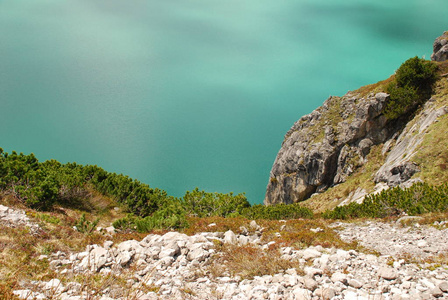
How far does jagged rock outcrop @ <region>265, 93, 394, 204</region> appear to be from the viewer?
122ft

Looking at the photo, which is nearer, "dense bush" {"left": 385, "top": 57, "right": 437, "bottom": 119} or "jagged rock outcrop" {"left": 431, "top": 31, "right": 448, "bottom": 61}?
"dense bush" {"left": 385, "top": 57, "right": 437, "bottom": 119}

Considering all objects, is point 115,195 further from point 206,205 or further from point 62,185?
point 206,205

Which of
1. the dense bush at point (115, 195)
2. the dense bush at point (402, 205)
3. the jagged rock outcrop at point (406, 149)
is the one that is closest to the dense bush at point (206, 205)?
the dense bush at point (115, 195)

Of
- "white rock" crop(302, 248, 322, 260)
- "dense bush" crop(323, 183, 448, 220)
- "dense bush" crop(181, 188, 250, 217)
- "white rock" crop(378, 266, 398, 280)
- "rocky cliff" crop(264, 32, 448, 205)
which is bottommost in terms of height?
"white rock" crop(378, 266, 398, 280)

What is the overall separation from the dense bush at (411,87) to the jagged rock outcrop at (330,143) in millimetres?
1313

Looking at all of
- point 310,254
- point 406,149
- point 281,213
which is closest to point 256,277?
point 310,254

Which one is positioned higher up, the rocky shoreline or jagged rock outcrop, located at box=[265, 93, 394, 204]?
jagged rock outcrop, located at box=[265, 93, 394, 204]

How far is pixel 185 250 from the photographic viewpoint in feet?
27.5

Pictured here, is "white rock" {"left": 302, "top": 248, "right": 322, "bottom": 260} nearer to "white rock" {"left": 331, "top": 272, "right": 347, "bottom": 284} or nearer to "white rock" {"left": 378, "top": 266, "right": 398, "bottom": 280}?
"white rock" {"left": 331, "top": 272, "right": 347, "bottom": 284}

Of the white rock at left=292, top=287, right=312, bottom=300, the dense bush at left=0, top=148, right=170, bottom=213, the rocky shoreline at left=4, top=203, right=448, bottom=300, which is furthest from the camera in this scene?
the dense bush at left=0, top=148, right=170, bottom=213

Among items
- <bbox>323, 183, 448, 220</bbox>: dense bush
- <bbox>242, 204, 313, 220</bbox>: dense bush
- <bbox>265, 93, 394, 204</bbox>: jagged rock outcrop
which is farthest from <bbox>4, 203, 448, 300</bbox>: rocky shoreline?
<bbox>265, 93, 394, 204</bbox>: jagged rock outcrop

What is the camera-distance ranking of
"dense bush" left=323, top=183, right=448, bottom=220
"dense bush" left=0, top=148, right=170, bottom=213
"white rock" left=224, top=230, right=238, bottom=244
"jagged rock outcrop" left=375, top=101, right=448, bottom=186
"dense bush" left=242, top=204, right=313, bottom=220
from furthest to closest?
"jagged rock outcrop" left=375, top=101, right=448, bottom=186
"dense bush" left=242, top=204, right=313, bottom=220
"dense bush" left=0, top=148, right=170, bottom=213
"dense bush" left=323, top=183, right=448, bottom=220
"white rock" left=224, top=230, right=238, bottom=244

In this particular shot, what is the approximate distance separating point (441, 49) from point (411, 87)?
14918 millimetres

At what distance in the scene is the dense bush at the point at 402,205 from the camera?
40.5 feet
